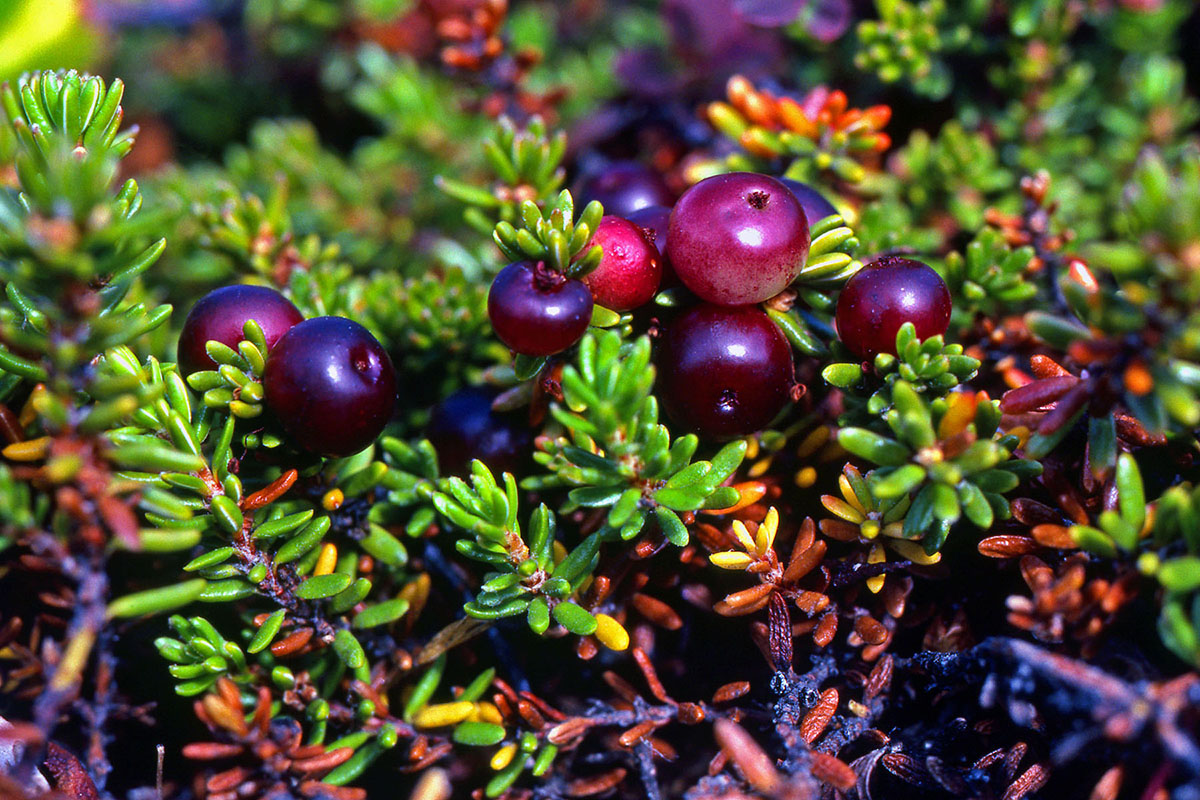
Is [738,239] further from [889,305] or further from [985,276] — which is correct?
[985,276]

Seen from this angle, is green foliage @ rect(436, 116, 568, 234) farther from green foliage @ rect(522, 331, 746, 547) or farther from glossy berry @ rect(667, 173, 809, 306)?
A: green foliage @ rect(522, 331, 746, 547)

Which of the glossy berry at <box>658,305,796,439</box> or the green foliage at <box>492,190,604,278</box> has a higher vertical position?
the green foliage at <box>492,190,604,278</box>

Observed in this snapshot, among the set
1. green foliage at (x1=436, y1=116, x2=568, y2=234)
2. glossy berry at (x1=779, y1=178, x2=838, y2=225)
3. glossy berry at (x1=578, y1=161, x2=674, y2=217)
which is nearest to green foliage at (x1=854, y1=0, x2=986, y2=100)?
glossy berry at (x1=578, y1=161, x2=674, y2=217)

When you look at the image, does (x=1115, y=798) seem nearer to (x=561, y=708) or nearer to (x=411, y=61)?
(x=561, y=708)

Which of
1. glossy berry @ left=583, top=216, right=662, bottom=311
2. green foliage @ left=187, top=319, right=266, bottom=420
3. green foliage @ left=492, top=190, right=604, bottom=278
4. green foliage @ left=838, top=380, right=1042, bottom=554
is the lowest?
green foliage @ left=838, top=380, right=1042, bottom=554

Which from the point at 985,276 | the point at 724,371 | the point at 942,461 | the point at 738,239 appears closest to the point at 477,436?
the point at 724,371

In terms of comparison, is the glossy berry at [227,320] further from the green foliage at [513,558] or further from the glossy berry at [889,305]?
the glossy berry at [889,305]
